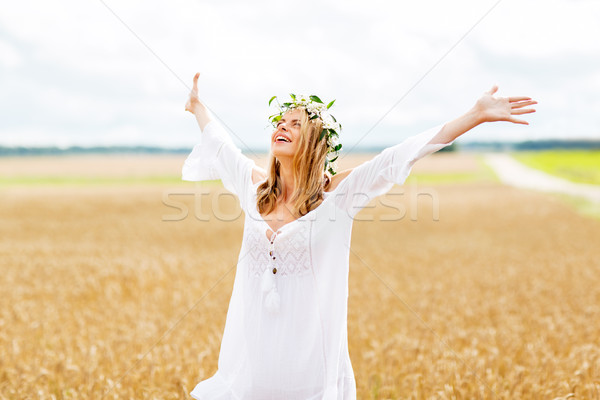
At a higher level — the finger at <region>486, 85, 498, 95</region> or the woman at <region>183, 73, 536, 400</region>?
the finger at <region>486, 85, 498, 95</region>

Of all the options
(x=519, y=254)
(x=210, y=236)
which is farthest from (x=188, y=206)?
(x=519, y=254)

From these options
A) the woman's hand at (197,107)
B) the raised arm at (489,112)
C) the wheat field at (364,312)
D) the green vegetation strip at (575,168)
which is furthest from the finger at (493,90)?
the green vegetation strip at (575,168)

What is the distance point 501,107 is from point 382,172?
27.3 inches

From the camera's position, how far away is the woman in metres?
3.21

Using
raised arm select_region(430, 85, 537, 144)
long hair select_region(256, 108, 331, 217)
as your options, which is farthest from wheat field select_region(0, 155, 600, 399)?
raised arm select_region(430, 85, 537, 144)

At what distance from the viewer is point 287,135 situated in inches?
130

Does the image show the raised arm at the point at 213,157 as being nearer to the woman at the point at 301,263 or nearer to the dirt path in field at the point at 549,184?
the woman at the point at 301,263

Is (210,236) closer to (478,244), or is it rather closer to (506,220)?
(478,244)

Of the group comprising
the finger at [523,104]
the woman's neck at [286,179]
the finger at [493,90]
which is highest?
the finger at [493,90]

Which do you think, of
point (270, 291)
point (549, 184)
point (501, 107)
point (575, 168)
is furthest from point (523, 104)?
point (575, 168)

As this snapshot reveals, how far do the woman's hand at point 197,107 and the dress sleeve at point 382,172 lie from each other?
1.26m

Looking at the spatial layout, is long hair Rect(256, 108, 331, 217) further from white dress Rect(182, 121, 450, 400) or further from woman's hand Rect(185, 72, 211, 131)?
woman's hand Rect(185, 72, 211, 131)

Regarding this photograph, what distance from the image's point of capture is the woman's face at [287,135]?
3271 millimetres

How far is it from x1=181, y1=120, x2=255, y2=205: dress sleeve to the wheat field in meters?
1.96
